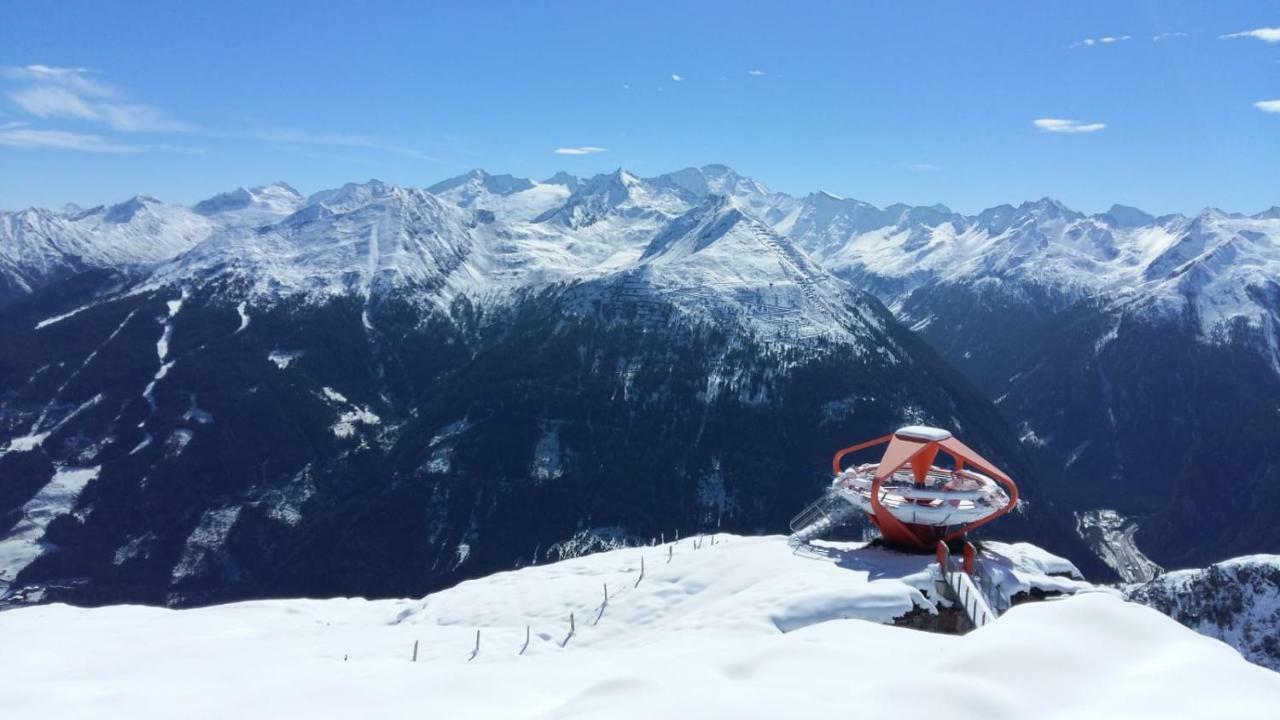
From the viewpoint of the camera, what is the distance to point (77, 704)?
22297 mm

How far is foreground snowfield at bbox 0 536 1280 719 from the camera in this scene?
1563cm

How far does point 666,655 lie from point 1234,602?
308 feet

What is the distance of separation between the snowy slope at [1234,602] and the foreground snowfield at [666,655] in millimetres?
60052

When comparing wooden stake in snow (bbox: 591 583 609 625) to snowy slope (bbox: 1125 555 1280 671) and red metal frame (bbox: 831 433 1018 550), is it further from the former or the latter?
snowy slope (bbox: 1125 555 1280 671)

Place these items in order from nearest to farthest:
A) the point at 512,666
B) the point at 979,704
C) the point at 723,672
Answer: the point at 979,704 < the point at 723,672 < the point at 512,666

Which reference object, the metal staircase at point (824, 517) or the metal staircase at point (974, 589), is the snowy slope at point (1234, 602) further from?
the metal staircase at point (974, 589)

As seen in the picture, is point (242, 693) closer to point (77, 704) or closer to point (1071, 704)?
point (77, 704)

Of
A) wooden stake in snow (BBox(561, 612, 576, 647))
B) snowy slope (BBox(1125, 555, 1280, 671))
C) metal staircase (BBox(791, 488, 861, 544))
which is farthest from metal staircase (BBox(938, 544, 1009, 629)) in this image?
snowy slope (BBox(1125, 555, 1280, 671))

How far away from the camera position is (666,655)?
2562cm

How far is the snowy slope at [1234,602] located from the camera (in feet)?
271

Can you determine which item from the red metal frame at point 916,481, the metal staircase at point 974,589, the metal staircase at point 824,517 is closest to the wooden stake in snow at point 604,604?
the metal staircase at point 824,517

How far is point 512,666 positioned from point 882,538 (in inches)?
1170

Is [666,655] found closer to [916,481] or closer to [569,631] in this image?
[569,631]

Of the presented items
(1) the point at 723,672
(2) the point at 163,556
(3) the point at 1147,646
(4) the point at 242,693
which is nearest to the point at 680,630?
(1) the point at 723,672
